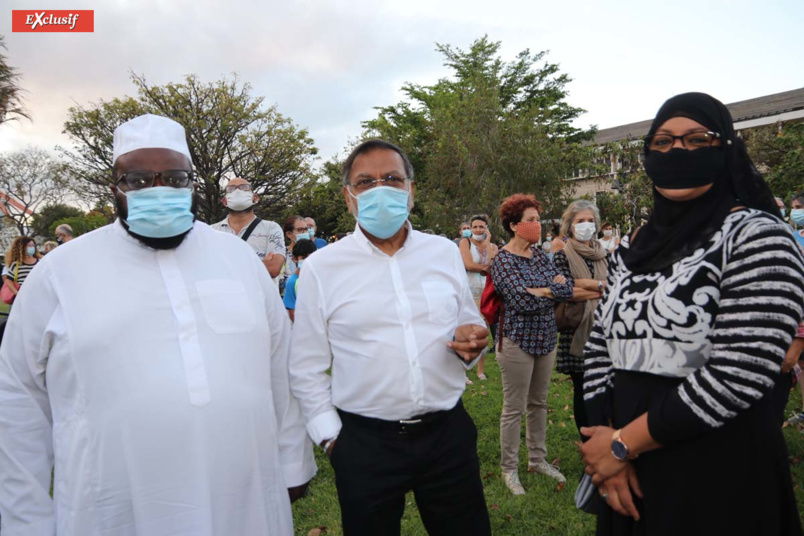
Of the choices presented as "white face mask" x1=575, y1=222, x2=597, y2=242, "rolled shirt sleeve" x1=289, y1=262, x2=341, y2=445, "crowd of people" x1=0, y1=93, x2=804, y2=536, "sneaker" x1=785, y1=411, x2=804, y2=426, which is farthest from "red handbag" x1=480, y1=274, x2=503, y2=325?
"sneaker" x1=785, y1=411, x2=804, y2=426

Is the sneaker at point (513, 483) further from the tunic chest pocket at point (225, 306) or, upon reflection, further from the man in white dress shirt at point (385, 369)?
the tunic chest pocket at point (225, 306)

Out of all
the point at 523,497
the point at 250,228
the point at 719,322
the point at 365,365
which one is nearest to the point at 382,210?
the point at 365,365

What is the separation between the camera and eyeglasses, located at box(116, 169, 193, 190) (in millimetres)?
1960

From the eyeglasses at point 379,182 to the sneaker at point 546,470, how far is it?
120 inches

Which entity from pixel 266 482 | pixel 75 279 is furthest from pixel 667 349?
pixel 75 279

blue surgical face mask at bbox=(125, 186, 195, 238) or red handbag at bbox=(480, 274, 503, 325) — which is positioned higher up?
blue surgical face mask at bbox=(125, 186, 195, 238)

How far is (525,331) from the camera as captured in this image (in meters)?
3.89

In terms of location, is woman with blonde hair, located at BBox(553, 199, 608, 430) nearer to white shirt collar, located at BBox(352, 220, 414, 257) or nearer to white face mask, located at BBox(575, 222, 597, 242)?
white face mask, located at BBox(575, 222, 597, 242)

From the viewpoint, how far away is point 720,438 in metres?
1.52

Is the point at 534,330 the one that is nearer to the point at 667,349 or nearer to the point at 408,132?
the point at 667,349

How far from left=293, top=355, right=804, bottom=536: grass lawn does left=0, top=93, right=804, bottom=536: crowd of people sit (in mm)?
1592

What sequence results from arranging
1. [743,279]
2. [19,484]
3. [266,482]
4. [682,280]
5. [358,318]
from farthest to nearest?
Result: [358,318], [266,482], [19,484], [682,280], [743,279]

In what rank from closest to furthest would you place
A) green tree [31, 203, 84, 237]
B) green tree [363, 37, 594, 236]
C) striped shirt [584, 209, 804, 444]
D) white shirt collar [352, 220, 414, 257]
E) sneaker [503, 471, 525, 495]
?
striped shirt [584, 209, 804, 444] < white shirt collar [352, 220, 414, 257] < sneaker [503, 471, 525, 495] < green tree [363, 37, 594, 236] < green tree [31, 203, 84, 237]

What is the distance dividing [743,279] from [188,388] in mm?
1905
